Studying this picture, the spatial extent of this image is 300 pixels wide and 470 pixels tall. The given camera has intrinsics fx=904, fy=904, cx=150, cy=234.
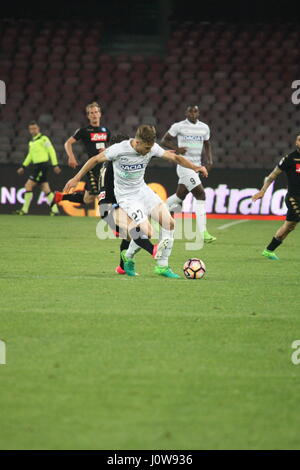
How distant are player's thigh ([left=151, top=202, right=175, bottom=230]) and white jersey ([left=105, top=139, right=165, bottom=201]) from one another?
1.15 ft

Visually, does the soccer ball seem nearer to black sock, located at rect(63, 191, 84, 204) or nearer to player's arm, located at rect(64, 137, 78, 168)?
black sock, located at rect(63, 191, 84, 204)

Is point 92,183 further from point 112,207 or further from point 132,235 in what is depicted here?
point 132,235

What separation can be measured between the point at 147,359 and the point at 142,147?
393 centimetres

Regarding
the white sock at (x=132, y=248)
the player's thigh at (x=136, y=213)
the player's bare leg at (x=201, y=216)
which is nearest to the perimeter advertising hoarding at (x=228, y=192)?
the player's bare leg at (x=201, y=216)

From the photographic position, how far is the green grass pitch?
4480 millimetres

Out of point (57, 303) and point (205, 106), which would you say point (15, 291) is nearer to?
point (57, 303)

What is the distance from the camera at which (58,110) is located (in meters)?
24.2

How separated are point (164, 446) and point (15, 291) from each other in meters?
4.79

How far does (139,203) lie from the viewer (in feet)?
32.5

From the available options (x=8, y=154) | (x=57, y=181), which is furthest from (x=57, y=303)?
(x=8, y=154)

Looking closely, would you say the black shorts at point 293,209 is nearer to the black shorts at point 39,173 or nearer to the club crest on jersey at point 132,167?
the club crest on jersey at point 132,167

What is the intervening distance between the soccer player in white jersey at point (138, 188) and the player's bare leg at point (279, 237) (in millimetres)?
2417

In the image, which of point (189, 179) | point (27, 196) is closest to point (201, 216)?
point (189, 179)

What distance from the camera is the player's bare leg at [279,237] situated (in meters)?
11.9
